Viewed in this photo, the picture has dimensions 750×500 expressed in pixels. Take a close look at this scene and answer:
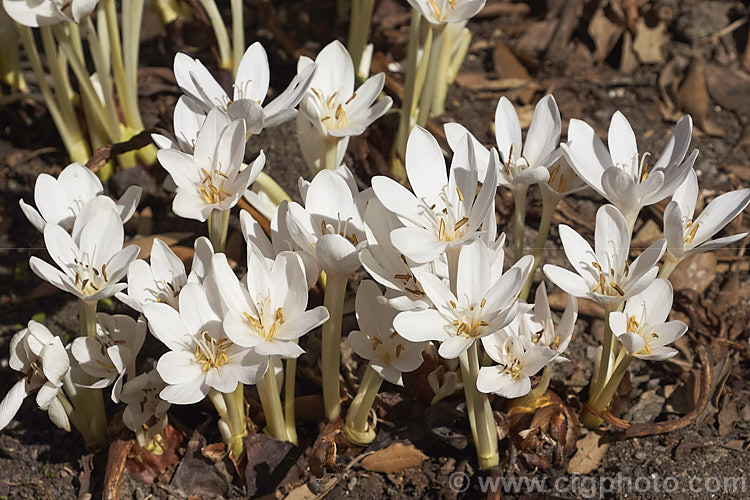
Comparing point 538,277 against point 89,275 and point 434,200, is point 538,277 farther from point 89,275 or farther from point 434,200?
point 89,275

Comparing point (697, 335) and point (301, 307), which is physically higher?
point (301, 307)

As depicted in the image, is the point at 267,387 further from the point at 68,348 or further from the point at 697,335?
the point at 697,335

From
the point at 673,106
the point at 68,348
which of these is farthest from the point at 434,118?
the point at 68,348

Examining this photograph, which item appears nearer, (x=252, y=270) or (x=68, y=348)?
(x=252, y=270)

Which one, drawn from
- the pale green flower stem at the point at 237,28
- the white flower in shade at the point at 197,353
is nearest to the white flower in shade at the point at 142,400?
the white flower in shade at the point at 197,353

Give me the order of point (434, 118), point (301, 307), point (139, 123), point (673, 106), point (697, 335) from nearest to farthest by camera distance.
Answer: point (301, 307) < point (697, 335) < point (139, 123) < point (434, 118) < point (673, 106)

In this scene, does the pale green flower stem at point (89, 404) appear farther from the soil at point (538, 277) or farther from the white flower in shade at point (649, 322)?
the white flower in shade at point (649, 322)

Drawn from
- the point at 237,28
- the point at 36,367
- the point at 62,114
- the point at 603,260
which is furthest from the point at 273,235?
the point at 62,114
